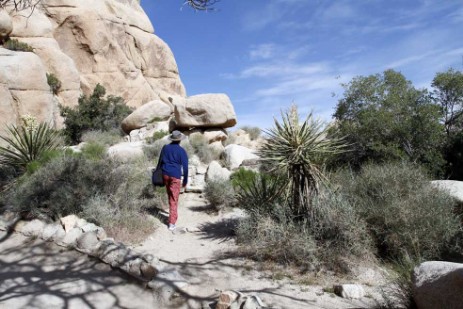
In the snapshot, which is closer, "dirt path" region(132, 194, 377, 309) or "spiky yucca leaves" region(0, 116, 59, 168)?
"dirt path" region(132, 194, 377, 309)

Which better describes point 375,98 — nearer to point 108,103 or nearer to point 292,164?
point 292,164

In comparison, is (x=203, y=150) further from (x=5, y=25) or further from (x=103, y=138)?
(x=5, y=25)

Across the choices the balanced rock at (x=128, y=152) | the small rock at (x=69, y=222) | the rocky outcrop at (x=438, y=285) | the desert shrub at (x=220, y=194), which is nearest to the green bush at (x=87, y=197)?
the small rock at (x=69, y=222)

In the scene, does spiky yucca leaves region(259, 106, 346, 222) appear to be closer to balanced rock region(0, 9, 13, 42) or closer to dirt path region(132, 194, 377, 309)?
dirt path region(132, 194, 377, 309)

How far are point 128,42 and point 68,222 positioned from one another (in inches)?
1069

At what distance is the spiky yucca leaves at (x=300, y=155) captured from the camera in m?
A: 5.49

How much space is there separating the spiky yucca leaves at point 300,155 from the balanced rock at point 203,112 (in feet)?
36.2

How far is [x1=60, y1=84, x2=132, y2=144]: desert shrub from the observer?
20328 mm

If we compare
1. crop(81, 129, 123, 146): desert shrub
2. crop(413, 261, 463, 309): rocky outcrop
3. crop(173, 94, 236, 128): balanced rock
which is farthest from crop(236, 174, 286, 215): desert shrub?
crop(81, 129, 123, 146): desert shrub

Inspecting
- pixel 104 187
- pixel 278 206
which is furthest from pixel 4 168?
pixel 278 206

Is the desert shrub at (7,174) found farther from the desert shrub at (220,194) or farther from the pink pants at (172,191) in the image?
the desert shrub at (220,194)

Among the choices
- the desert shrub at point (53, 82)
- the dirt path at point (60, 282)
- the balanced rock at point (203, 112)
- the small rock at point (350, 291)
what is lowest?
the small rock at point (350, 291)

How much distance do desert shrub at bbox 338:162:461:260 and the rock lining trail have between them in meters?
1.21

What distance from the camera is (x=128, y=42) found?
98.1 ft
